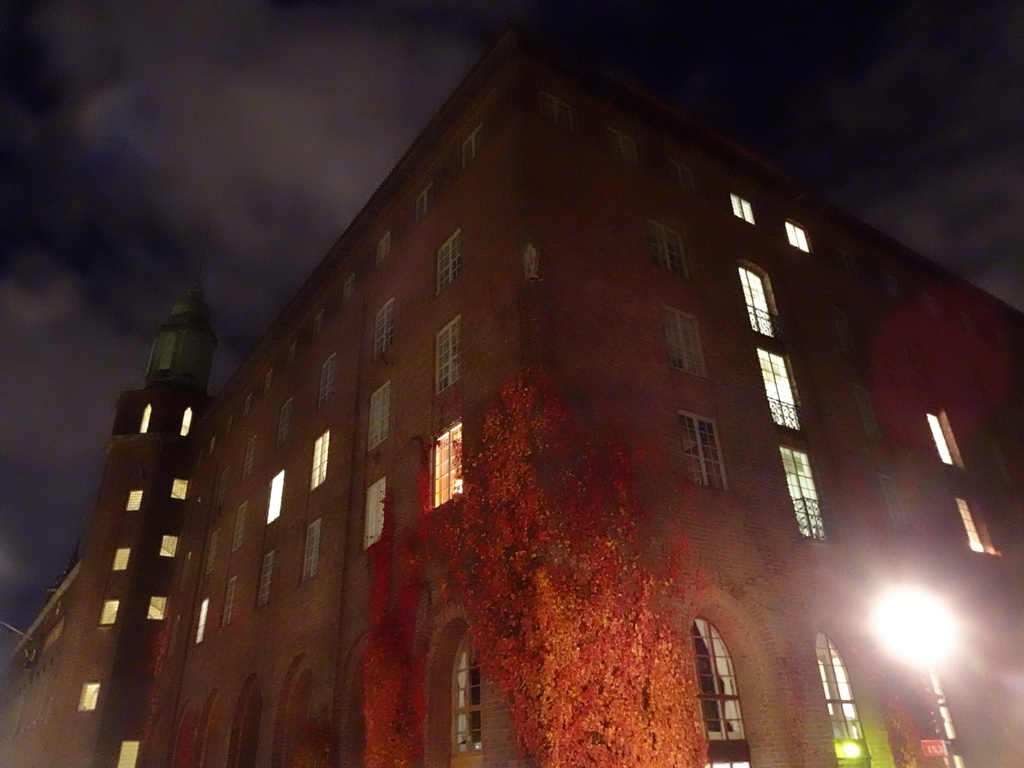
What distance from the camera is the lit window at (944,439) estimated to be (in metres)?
23.8

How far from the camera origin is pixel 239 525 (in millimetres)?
29453

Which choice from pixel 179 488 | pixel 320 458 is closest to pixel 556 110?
pixel 320 458

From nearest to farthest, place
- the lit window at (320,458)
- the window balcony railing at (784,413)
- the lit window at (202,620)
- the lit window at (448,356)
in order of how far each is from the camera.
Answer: the lit window at (448,356), the window balcony railing at (784,413), the lit window at (320,458), the lit window at (202,620)

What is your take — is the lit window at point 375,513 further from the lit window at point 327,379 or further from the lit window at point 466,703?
the lit window at point 327,379

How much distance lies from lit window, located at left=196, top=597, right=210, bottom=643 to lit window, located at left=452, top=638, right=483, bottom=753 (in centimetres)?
1822

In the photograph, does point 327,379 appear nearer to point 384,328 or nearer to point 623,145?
point 384,328

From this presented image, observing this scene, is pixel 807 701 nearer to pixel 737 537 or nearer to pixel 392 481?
pixel 737 537

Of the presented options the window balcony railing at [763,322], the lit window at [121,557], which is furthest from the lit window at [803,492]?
the lit window at [121,557]

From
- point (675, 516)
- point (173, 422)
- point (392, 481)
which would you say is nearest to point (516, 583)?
point (675, 516)

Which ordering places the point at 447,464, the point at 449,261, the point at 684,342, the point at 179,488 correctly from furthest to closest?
the point at 179,488
the point at 449,261
the point at 684,342
the point at 447,464

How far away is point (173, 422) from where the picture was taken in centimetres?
4147

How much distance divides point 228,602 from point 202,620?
3.29 metres

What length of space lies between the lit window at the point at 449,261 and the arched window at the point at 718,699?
10.3 metres

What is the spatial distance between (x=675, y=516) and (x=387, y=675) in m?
7.06
